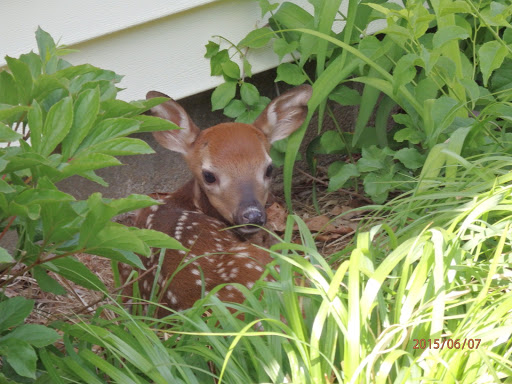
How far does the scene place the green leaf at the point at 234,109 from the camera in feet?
14.4

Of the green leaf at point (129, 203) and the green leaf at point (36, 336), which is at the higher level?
the green leaf at point (129, 203)

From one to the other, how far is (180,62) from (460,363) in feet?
8.99

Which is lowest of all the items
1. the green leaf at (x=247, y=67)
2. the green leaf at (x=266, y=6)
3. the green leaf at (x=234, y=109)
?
the green leaf at (x=234, y=109)

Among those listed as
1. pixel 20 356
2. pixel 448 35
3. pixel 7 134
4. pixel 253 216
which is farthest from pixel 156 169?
pixel 7 134

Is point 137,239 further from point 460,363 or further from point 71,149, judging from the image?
point 460,363

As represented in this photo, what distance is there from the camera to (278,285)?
2.42 metres

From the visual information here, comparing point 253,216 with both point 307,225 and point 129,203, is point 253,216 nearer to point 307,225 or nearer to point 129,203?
point 307,225

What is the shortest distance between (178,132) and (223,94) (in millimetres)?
345

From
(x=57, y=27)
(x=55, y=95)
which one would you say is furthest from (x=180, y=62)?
(x=55, y=95)

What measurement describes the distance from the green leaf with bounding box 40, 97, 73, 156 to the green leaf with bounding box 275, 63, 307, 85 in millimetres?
2362

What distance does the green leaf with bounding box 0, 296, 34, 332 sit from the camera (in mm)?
2299

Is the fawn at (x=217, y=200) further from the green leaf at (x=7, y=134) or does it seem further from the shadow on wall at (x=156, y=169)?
the green leaf at (x=7, y=134)

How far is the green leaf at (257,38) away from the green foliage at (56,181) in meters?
Answer: 1.99

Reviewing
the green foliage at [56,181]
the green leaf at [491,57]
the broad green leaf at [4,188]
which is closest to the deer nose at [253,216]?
the green leaf at [491,57]
